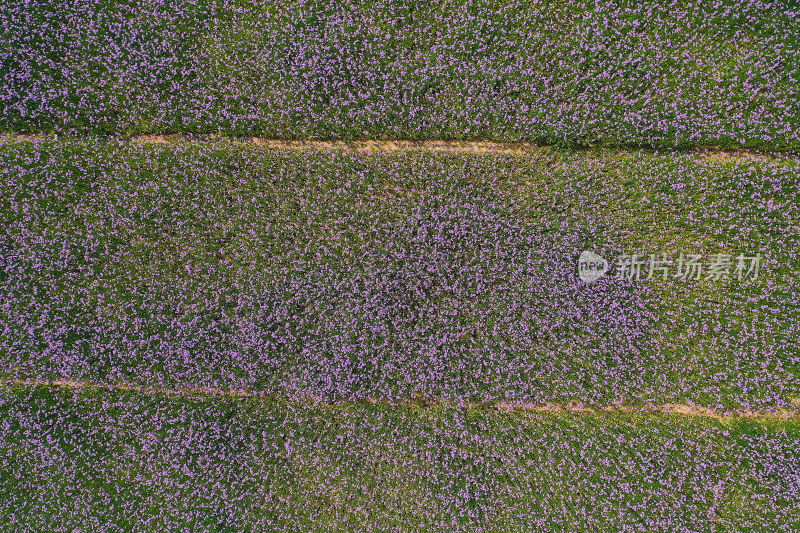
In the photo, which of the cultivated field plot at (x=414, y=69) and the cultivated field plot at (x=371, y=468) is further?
the cultivated field plot at (x=371, y=468)

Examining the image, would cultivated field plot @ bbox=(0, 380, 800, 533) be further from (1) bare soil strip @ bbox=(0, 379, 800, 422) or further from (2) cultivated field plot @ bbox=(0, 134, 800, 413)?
(2) cultivated field plot @ bbox=(0, 134, 800, 413)

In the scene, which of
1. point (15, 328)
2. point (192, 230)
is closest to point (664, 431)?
point (192, 230)

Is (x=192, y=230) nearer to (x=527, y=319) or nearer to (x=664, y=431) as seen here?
(x=527, y=319)

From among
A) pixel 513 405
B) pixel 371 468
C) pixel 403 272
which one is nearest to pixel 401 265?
pixel 403 272

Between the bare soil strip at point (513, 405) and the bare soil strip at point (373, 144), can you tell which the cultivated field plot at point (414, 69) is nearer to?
the bare soil strip at point (373, 144)

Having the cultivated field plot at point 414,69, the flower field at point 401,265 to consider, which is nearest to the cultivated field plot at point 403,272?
the flower field at point 401,265

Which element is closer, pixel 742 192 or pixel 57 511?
pixel 742 192
